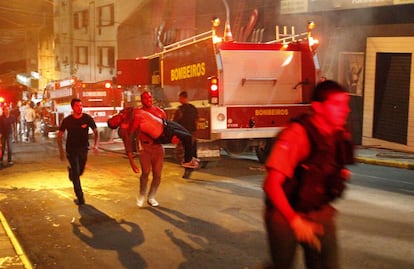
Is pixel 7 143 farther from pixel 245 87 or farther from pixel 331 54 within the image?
pixel 331 54

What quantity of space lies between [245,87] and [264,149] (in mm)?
2045

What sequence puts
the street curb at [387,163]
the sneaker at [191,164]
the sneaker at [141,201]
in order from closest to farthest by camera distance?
the sneaker at [141,201] < the sneaker at [191,164] < the street curb at [387,163]

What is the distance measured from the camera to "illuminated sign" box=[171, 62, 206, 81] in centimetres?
1106

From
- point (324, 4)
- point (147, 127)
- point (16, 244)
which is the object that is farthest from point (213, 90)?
point (324, 4)

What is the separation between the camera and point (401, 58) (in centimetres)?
1529

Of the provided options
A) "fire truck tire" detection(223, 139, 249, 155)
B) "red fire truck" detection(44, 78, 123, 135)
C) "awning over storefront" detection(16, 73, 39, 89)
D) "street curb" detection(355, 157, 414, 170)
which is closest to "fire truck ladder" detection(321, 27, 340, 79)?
"street curb" detection(355, 157, 414, 170)

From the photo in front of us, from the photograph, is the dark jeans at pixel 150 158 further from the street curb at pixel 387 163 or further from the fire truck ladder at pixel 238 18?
the fire truck ladder at pixel 238 18

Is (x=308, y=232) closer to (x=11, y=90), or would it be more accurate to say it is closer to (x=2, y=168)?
(x=2, y=168)

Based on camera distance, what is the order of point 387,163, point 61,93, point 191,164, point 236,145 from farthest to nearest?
point 61,93
point 387,163
point 236,145
point 191,164

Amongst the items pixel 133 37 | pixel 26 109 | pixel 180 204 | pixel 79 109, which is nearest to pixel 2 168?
pixel 79 109

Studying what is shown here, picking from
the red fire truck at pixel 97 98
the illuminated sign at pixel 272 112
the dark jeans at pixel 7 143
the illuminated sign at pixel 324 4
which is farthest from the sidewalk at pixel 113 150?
the illuminated sign at pixel 324 4

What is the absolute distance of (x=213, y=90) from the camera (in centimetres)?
Result: 1045

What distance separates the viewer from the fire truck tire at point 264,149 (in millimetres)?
11448

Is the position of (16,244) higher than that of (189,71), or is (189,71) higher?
(189,71)
